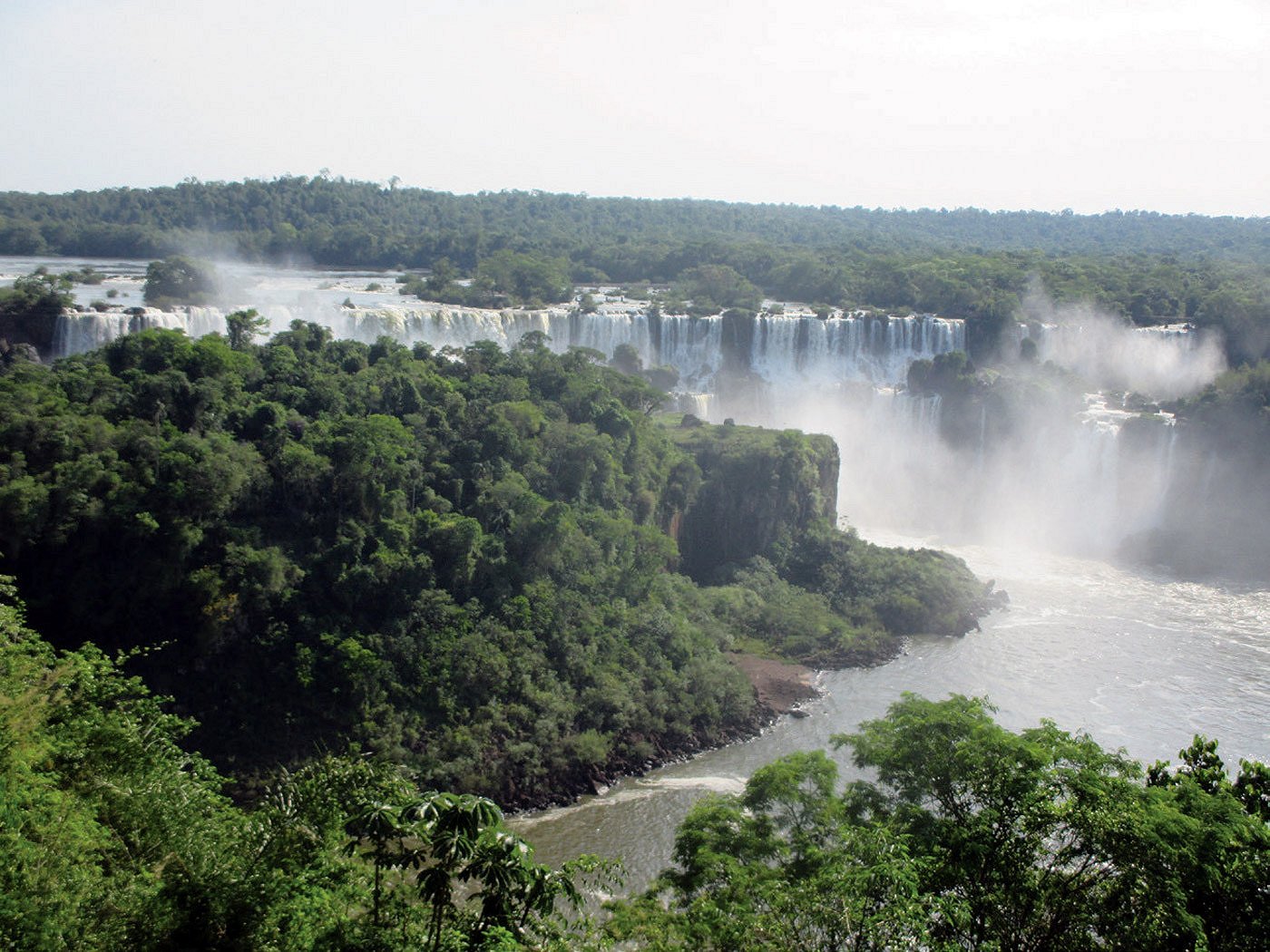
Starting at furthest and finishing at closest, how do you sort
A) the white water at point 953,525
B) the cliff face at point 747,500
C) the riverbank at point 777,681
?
the cliff face at point 747,500 → the riverbank at point 777,681 → the white water at point 953,525

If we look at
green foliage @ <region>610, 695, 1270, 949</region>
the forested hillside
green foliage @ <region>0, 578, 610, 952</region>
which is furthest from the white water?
green foliage @ <region>0, 578, 610, 952</region>

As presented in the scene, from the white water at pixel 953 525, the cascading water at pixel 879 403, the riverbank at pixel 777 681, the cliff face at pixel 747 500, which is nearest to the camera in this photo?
the white water at pixel 953 525

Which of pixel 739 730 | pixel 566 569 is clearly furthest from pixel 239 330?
pixel 739 730

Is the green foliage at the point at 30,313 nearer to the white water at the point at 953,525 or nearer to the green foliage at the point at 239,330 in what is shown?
the white water at the point at 953,525

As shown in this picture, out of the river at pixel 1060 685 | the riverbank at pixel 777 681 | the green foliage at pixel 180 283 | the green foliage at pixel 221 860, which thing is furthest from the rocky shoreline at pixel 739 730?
the green foliage at pixel 180 283

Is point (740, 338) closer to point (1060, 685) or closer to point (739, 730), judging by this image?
point (1060, 685)

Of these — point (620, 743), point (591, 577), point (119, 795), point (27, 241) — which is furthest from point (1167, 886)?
point (27, 241)

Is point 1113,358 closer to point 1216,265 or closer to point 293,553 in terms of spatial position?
point 1216,265
